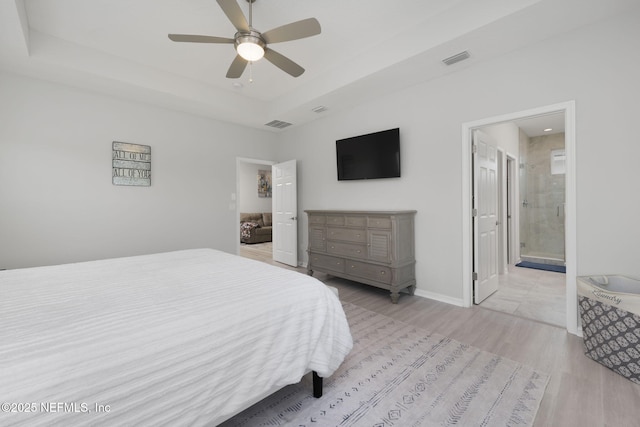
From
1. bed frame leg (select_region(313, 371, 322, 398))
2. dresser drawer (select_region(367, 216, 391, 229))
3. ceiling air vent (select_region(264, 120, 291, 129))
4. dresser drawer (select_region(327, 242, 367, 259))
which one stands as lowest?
bed frame leg (select_region(313, 371, 322, 398))

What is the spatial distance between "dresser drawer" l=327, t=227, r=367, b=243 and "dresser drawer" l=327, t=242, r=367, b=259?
8 centimetres

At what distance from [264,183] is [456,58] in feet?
24.6

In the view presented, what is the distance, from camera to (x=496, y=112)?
2.86 meters

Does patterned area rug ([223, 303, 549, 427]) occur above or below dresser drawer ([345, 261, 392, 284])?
below

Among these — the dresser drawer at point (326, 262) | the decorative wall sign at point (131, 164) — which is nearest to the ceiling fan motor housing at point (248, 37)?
the decorative wall sign at point (131, 164)

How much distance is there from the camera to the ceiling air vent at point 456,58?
2.77 m

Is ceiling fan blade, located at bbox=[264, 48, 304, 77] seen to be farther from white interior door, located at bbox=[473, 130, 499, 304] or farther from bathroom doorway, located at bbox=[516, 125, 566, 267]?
bathroom doorway, located at bbox=[516, 125, 566, 267]

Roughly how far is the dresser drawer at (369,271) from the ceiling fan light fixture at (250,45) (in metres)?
2.65

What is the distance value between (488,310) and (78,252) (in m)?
5.01

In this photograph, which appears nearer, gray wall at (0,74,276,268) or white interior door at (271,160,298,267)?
gray wall at (0,74,276,268)

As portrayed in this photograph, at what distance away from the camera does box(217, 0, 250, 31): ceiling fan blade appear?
182cm

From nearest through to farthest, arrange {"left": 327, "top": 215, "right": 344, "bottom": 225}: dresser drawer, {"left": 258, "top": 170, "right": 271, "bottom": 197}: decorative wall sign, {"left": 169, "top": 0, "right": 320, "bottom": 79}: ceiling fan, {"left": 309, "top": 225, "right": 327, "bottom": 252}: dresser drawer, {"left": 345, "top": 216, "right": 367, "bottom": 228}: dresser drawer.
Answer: {"left": 169, "top": 0, "right": 320, "bottom": 79}: ceiling fan → {"left": 345, "top": 216, "right": 367, "bottom": 228}: dresser drawer → {"left": 327, "top": 215, "right": 344, "bottom": 225}: dresser drawer → {"left": 309, "top": 225, "right": 327, "bottom": 252}: dresser drawer → {"left": 258, "top": 170, "right": 271, "bottom": 197}: decorative wall sign

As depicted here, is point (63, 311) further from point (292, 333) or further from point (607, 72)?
point (607, 72)

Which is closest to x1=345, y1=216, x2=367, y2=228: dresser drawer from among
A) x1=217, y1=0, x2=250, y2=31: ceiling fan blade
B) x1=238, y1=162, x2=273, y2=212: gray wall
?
x1=217, y1=0, x2=250, y2=31: ceiling fan blade
